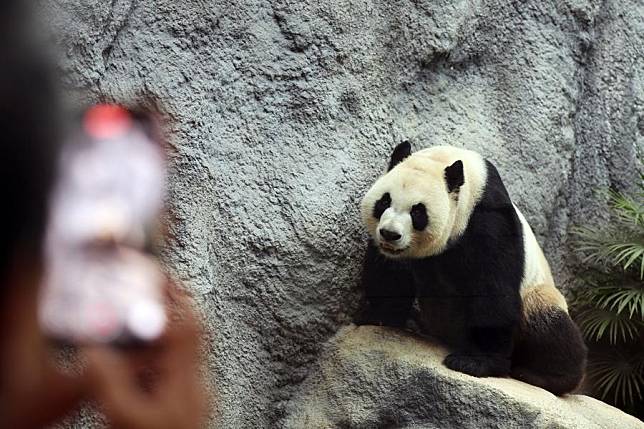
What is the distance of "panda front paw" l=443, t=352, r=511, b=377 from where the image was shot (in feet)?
11.6

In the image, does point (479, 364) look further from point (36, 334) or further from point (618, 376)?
point (36, 334)

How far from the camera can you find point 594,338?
14.7ft

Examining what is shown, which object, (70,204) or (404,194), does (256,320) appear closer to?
(404,194)

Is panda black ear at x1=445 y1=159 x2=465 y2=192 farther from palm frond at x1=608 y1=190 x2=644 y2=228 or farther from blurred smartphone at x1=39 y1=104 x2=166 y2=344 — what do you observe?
blurred smartphone at x1=39 y1=104 x2=166 y2=344

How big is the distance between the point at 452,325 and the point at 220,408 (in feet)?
3.07

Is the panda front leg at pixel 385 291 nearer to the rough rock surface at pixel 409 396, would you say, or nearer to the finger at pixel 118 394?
the rough rock surface at pixel 409 396

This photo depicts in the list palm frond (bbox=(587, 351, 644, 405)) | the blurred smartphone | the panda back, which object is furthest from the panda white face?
the blurred smartphone

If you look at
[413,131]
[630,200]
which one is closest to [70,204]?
[413,131]

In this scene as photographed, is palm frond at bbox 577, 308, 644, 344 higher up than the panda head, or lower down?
lower down

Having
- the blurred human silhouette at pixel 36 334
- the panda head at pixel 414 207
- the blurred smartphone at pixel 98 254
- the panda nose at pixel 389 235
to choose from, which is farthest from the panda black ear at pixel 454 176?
the blurred human silhouette at pixel 36 334

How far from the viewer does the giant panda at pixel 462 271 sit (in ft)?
11.6

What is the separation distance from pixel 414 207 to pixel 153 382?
264cm

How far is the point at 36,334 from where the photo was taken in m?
0.91

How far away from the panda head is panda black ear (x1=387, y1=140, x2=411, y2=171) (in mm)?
32
